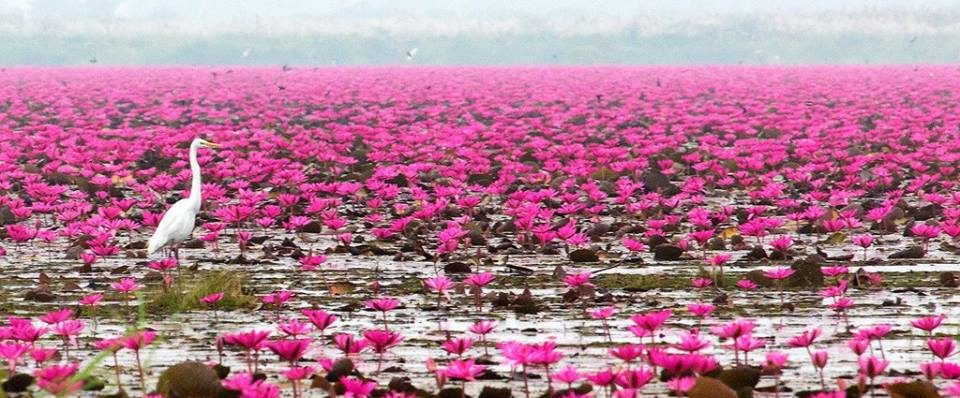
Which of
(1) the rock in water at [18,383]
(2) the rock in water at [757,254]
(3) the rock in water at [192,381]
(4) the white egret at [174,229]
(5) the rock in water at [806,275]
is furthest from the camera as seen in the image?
(4) the white egret at [174,229]

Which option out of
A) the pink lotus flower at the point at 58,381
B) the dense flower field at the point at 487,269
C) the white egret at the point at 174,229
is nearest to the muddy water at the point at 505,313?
the dense flower field at the point at 487,269

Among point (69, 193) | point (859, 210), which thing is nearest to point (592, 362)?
point (859, 210)

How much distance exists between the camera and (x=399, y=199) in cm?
1149

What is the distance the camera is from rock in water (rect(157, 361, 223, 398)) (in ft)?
15.0

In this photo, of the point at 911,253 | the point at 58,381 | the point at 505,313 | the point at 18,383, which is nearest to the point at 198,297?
the point at 505,313

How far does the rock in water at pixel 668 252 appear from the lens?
8148 millimetres

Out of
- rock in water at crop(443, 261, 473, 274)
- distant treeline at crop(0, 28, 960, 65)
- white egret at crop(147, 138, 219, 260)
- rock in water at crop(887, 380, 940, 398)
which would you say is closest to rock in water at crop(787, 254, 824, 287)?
rock in water at crop(443, 261, 473, 274)

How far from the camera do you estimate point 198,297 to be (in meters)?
6.86

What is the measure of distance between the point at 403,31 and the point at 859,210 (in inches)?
2576

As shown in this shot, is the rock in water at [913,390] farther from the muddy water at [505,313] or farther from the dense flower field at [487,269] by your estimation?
the muddy water at [505,313]

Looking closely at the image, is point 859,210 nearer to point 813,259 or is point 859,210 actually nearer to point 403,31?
point 813,259

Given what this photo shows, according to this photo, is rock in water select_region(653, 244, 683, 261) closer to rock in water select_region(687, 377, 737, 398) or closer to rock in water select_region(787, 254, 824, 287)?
rock in water select_region(787, 254, 824, 287)

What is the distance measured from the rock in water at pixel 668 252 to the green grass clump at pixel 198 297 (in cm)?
223

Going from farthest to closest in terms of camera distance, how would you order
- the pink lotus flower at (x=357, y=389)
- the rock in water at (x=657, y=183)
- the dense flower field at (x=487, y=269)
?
the rock in water at (x=657, y=183), the dense flower field at (x=487, y=269), the pink lotus flower at (x=357, y=389)
